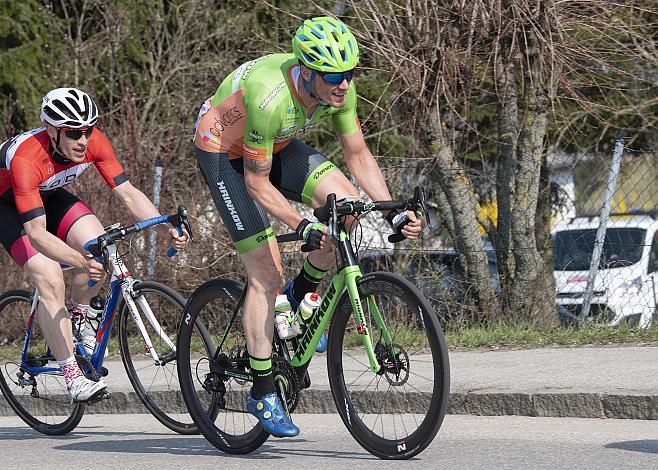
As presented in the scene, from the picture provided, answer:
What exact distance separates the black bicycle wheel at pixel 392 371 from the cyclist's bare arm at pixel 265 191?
47 cm

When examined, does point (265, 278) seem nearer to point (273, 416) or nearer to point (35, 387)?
point (273, 416)

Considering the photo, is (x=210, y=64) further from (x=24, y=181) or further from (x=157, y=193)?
(x=24, y=181)

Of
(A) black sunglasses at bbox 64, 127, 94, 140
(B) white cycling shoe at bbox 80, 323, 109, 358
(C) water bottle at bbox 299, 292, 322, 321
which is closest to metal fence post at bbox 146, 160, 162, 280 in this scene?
(B) white cycling shoe at bbox 80, 323, 109, 358

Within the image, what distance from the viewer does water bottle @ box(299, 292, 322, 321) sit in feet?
19.1

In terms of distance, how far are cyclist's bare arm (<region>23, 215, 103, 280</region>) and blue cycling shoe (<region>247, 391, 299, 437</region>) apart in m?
1.28

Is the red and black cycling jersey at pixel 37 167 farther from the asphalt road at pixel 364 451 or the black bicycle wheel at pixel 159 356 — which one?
the asphalt road at pixel 364 451

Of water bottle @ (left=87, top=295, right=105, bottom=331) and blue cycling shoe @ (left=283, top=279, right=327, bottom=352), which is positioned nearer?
blue cycling shoe @ (left=283, top=279, right=327, bottom=352)

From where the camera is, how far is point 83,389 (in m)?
6.71

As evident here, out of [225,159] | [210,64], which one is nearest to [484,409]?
[225,159]

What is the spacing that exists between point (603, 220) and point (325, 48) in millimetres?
5005

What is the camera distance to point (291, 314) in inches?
233

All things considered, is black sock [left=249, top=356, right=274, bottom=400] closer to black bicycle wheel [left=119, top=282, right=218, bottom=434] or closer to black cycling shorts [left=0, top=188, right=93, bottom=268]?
black bicycle wheel [left=119, top=282, right=218, bottom=434]

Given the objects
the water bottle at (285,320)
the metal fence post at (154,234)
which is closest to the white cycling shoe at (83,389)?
the water bottle at (285,320)

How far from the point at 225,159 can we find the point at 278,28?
747cm
